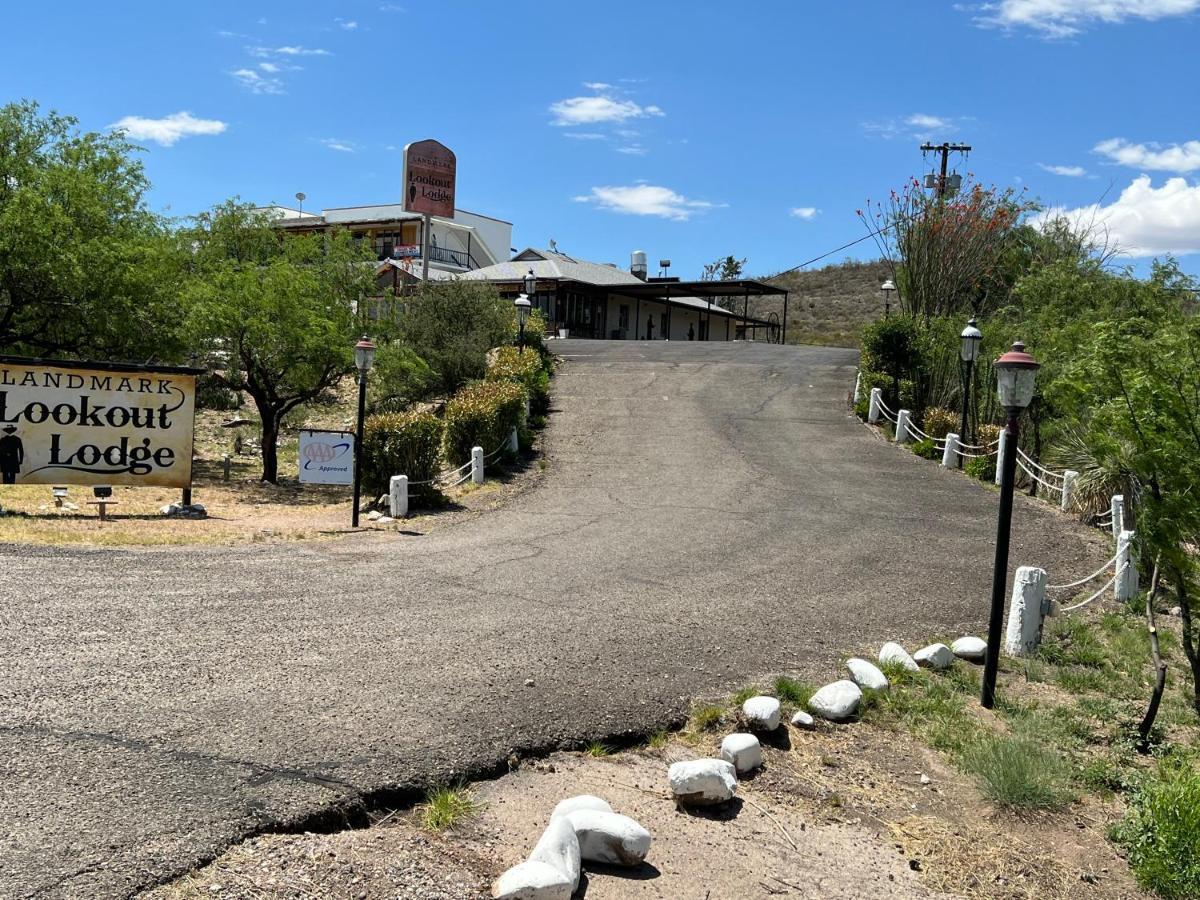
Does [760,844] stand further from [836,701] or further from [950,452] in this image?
[950,452]

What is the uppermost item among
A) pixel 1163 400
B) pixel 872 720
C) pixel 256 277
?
pixel 256 277

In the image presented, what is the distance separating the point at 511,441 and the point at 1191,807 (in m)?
15.4

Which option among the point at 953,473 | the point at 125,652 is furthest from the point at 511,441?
the point at 125,652

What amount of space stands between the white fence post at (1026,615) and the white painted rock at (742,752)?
4.03 m

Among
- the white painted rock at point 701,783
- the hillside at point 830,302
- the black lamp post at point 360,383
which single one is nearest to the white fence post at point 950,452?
the black lamp post at point 360,383

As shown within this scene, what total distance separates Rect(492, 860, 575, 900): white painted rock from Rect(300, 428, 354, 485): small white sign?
1224 centimetres

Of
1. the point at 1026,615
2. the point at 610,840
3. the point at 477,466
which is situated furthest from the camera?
the point at 477,466

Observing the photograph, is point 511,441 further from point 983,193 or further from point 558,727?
point 983,193

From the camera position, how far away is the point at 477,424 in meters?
18.4

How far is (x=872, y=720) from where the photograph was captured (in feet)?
22.6

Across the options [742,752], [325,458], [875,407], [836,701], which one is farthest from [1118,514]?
[325,458]

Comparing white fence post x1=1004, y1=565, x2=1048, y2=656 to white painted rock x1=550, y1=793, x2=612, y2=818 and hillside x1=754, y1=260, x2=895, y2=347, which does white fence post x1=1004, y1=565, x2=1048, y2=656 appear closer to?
white painted rock x1=550, y1=793, x2=612, y2=818

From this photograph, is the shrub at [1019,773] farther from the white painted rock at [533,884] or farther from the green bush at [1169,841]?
the white painted rock at [533,884]

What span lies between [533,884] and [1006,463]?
514 centimetres
